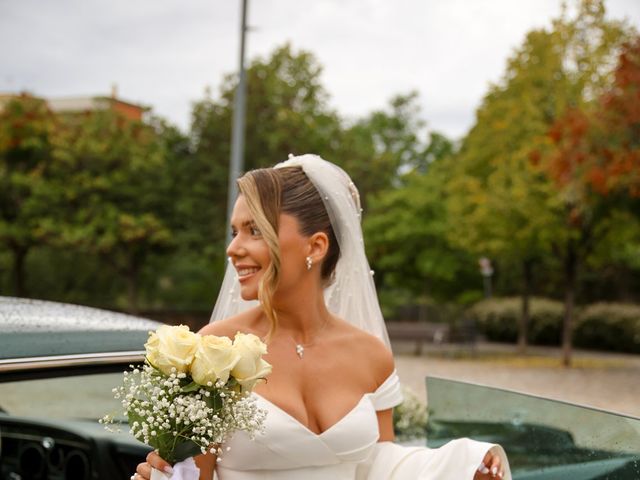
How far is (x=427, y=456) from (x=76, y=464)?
5.98ft

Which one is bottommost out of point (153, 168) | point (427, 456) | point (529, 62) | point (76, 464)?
point (76, 464)

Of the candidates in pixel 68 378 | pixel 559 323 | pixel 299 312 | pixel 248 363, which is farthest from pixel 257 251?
pixel 559 323

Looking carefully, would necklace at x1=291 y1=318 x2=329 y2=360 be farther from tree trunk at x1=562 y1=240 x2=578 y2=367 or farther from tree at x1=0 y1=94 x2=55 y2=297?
tree at x1=0 y1=94 x2=55 y2=297

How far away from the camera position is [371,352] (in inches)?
111

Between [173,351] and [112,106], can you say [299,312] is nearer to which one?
[173,351]

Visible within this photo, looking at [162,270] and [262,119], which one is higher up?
[262,119]

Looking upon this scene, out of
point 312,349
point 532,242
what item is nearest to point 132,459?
point 312,349

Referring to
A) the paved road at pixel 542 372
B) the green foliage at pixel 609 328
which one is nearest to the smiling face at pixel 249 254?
the paved road at pixel 542 372

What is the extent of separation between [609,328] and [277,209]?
2583 cm

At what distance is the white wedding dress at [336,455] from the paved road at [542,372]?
8886 millimetres

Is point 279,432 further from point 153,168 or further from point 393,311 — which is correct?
point 393,311

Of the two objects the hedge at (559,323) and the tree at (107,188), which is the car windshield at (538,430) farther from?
the hedge at (559,323)

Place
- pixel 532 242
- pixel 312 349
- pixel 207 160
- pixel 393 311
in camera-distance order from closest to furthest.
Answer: pixel 312 349 < pixel 532 242 < pixel 207 160 < pixel 393 311

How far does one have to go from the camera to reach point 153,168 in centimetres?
2603
